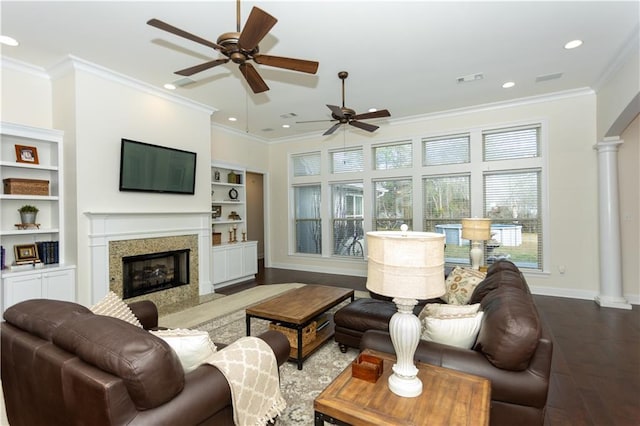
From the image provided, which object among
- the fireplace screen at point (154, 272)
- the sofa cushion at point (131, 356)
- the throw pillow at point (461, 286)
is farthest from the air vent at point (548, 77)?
the fireplace screen at point (154, 272)

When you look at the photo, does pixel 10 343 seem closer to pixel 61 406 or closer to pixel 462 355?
pixel 61 406

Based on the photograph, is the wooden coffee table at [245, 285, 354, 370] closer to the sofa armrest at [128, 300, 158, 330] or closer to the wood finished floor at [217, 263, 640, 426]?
the sofa armrest at [128, 300, 158, 330]

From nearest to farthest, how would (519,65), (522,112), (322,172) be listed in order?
1. (519,65)
2. (522,112)
3. (322,172)

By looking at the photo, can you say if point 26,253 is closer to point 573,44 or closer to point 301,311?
point 301,311

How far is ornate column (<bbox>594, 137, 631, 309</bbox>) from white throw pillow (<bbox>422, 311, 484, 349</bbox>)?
13.9 ft

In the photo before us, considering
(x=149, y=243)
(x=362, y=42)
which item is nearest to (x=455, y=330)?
(x=362, y=42)

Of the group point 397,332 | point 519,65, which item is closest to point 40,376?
point 397,332

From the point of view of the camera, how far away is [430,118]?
6113 millimetres

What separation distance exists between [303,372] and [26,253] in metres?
3.71

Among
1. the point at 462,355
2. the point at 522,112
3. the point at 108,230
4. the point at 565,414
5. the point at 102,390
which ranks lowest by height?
the point at 565,414

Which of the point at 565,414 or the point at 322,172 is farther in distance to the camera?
the point at 322,172

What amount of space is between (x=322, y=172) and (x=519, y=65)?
431 centimetres

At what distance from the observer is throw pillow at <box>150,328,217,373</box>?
1605mm

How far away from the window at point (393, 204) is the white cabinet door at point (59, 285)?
17.2 feet
